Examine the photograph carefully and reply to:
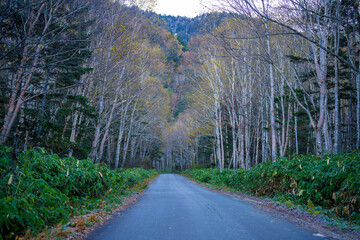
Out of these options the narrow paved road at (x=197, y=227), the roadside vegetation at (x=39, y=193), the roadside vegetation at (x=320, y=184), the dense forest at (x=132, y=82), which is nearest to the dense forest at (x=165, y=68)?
the dense forest at (x=132, y=82)

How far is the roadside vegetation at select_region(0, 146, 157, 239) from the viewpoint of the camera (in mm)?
3260

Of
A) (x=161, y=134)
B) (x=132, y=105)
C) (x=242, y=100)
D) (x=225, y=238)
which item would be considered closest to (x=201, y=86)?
(x=242, y=100)

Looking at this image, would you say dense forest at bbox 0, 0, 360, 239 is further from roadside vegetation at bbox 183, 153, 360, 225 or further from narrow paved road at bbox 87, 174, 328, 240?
narrow paved road at bbox 87, 174, 328, 240

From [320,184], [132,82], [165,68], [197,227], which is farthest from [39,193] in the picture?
[165,68]

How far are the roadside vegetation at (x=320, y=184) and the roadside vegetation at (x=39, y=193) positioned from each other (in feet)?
18.4

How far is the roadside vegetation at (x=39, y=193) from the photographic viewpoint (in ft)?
10.7

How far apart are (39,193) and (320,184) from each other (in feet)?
22.2

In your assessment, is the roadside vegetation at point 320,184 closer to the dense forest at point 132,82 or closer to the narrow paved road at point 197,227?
the dense forest at point 132,82

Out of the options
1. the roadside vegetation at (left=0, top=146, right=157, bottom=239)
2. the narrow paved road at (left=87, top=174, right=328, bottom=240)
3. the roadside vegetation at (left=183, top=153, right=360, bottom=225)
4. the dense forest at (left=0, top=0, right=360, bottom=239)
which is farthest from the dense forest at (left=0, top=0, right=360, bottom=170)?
the narrow paved road at (left=87, top=174, right=328, bottom=240)

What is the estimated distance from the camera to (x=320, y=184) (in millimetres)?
6508

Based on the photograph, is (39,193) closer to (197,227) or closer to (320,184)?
(197,227)

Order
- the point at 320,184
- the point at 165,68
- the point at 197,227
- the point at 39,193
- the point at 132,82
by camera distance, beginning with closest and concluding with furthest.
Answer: the point at 39,193 → the point at 197,227 → the point at 320,184 → the point at 132,82 → the point at 165,68

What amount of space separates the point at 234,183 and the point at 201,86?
394 inches

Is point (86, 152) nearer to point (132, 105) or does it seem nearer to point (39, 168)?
point (39, 168)
